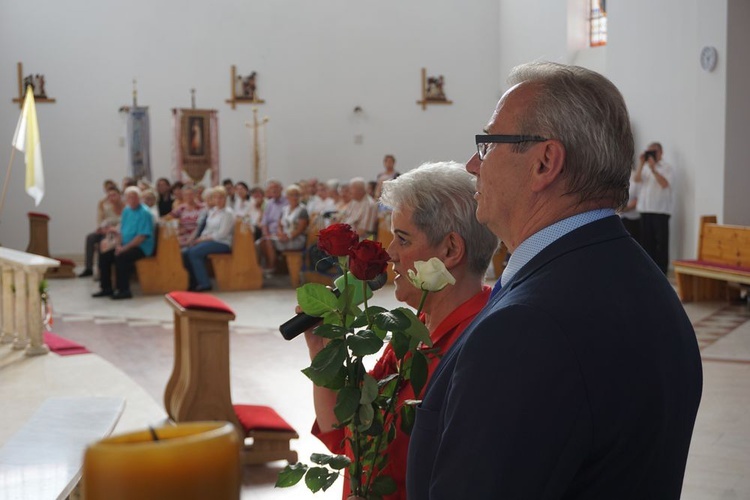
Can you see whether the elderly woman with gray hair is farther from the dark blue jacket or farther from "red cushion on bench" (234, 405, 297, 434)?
"red cushion on bench" (234, 405, 297, 434)

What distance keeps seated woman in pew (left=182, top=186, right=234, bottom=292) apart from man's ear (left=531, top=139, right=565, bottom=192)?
10914 millimetres

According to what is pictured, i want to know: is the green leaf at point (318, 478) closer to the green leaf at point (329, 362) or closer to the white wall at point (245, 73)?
the green leaf at point (329, 362)

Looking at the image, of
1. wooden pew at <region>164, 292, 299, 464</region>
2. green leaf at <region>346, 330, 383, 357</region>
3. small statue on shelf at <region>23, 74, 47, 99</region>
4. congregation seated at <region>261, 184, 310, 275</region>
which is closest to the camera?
green leaf at <region>346, 330, 383, 357</region>

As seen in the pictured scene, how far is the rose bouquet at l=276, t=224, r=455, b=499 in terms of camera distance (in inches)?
63.7

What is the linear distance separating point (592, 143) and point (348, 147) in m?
17.1

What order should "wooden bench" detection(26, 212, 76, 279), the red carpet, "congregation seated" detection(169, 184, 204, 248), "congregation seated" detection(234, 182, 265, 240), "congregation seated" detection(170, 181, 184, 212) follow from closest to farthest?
the red carpet → "congregation seated" detection(169, 184, 204, 248) → "congregation seated" detection(234, 182, 265, 240) → "congregation seated" detection(170, 181, 184, 212) → "wooden bench" detection(26, 212, 76, 279)

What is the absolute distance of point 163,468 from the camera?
0.48m

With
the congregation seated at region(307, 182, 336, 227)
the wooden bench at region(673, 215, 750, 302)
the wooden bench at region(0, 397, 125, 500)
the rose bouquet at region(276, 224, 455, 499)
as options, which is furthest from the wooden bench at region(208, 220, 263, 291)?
the rose bouquet at region(276, 224, 455, 499)

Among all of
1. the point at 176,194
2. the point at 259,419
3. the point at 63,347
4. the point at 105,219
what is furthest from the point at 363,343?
the point at 176,194

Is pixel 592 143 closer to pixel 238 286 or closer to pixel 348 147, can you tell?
pixel 238 286

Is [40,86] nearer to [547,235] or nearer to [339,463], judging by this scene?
[339,463]

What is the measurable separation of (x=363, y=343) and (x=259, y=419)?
3642 millimetres

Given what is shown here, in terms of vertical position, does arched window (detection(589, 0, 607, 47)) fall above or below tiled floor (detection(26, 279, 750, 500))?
above

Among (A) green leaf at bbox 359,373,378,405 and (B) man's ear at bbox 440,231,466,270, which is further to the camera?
(B) man's ear at bbox 440,231,466,270
